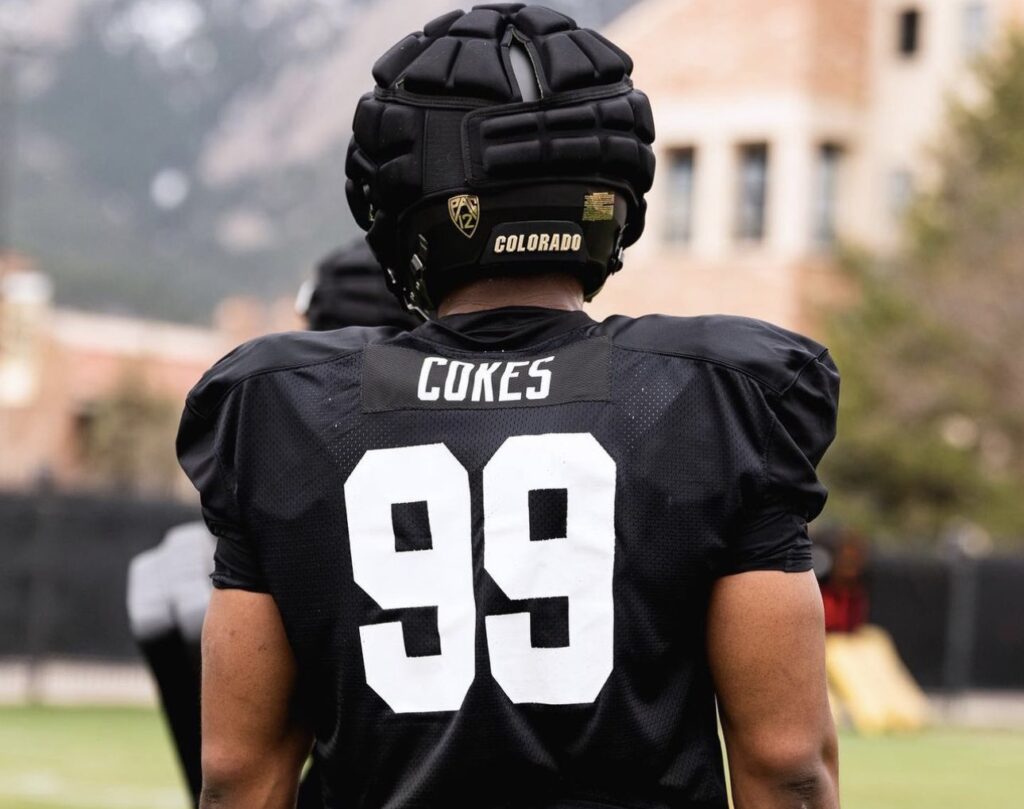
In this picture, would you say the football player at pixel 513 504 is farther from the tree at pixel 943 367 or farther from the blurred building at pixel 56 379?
the blurred building at pixel 56 379

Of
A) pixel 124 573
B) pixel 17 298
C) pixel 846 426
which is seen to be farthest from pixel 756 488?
pixel 17 298

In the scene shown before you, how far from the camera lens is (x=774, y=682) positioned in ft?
7.80

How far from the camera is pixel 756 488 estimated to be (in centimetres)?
238

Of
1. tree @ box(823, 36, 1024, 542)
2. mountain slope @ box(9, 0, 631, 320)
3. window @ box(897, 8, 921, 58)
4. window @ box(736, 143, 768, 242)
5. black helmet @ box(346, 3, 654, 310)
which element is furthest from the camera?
mountain slope @ box(9, 0, 631, 320)

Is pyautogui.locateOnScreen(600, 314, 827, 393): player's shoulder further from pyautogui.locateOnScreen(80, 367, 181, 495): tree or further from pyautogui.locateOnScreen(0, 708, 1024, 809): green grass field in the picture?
pyautogui.locateOnScreen(80, 367, 181, 495): tree

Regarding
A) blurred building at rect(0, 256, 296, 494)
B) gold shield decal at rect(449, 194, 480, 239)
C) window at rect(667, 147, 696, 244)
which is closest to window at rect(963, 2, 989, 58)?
window at rect(667, 147, 696, 244)

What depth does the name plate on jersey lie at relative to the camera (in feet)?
7.98

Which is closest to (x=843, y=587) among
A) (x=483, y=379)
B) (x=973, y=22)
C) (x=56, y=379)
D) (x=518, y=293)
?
(x=518, y=293)

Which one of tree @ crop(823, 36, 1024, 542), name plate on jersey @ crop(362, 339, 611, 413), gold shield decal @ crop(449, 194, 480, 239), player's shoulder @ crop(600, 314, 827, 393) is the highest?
gold shield decal @ crop(449, 194, 480, 239)

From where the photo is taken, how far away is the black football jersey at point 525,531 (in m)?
2.37

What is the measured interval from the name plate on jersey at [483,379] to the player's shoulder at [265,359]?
48mm

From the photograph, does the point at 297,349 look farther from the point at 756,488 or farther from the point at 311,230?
the point at 311,230

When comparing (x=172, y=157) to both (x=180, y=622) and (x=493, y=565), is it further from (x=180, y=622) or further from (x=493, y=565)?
(x=493, y=565)

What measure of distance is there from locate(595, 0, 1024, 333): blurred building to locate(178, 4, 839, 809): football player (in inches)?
1533
